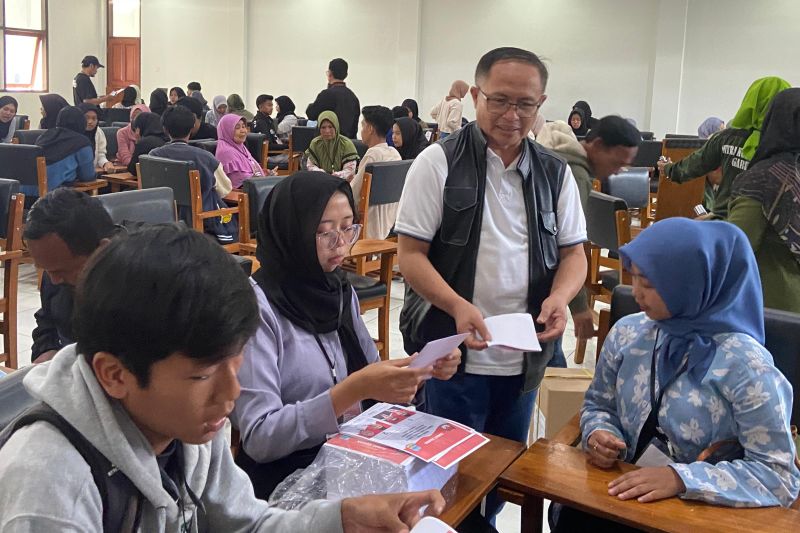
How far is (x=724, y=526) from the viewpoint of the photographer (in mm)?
1346

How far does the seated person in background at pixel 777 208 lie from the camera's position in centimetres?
233

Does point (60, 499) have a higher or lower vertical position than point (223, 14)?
lower

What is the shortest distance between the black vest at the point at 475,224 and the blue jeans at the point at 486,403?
0.06 m

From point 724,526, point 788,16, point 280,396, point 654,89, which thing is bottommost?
point 724,526

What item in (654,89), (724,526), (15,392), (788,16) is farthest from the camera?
(654,89)

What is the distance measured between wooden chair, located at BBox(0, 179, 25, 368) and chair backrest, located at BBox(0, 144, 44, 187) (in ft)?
6.24

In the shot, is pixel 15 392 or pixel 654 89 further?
pixel 654 89

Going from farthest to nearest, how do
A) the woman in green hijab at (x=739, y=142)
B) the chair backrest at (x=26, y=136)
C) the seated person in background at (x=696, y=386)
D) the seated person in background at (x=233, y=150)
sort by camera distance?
the chair backrest at (x=26, y=136) < the seated person in background at (x=233, y=150) < the woman in green hijab at (x=739, y=142) < the seated person in background at (x=696, y=386)

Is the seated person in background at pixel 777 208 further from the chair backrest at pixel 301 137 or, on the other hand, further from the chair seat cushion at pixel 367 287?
the chair backrest at pixel 301 137

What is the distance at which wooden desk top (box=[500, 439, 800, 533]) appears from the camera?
4.44 feet

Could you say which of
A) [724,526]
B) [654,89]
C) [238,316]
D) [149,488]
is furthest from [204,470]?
[654,89]

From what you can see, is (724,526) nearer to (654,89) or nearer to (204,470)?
(204,470)

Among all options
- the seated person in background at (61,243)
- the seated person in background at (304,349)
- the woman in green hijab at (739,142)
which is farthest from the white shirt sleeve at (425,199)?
the woman in green hijab at (739,142)

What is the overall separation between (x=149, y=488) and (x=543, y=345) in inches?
49.8
